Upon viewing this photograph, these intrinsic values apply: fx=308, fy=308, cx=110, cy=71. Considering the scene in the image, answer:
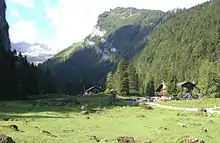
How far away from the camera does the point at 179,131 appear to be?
43.3m

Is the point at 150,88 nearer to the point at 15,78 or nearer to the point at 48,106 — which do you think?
the point at 15,78

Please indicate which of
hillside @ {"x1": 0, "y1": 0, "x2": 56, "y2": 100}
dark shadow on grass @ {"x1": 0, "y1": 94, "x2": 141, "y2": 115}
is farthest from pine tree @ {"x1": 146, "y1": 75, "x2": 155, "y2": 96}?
dark shadow on grass @ {"x1": 0, "y1": 94, "x2": 141, "y2": 115}

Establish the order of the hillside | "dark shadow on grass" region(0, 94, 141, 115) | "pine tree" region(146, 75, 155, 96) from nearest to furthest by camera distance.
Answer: "dark shadow on grass" region(0, 94, 141, 115) < the hillside < "pine tree" region(146, 75, 155, 96)

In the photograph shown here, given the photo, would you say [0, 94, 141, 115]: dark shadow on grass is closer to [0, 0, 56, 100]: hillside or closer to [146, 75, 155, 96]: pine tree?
[0, 0, 56, 100]: hillside

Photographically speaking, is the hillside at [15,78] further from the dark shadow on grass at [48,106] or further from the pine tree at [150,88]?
the pine tree at [150,88]

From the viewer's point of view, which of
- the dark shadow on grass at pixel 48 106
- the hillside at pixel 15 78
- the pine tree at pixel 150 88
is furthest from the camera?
the pine tree at pixel 150 88

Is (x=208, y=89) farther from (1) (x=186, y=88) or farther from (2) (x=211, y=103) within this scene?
(2) (x=211, y=103)

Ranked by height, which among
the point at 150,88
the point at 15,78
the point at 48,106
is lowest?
the point at 48,106

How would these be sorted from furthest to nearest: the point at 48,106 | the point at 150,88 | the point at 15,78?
the point at 150,88 → the point at 15,78 → the point at 48,106

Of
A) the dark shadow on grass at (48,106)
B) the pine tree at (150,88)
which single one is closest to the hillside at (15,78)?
the dark shadow on grass at (48,106)

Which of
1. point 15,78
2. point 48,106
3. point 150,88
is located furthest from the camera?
point 150,88

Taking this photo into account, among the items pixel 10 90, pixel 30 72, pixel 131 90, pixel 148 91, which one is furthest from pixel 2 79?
pixel 148 91

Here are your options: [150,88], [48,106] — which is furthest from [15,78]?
[150,88]

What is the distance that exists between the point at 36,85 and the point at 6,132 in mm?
117959
